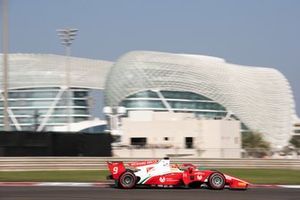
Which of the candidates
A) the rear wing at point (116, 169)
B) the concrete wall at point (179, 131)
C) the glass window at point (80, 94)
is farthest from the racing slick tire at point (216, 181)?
the glass window at point (80, 94)

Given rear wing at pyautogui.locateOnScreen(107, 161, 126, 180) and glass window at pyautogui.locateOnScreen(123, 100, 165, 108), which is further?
glass window at pyautogui.locateOnScreen(123, 100, 165, 108)

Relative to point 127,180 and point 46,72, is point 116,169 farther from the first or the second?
point 46,72

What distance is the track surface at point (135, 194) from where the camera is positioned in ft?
42.5

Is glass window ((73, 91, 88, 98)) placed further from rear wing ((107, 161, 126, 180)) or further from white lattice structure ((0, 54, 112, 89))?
rear wing ((107, 161, 126, 180))

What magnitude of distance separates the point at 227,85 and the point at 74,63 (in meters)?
43.3

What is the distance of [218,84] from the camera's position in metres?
131

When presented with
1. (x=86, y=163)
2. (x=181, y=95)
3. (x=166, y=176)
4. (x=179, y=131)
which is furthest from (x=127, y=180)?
(x=181, y=95)

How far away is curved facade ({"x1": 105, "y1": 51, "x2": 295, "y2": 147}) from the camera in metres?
126

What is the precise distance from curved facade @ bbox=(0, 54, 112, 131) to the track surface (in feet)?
389

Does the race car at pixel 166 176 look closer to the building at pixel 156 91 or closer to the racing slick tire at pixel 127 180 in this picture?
the racing slick tire at pixel 127 180

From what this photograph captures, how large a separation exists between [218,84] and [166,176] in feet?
381

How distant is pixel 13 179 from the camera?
18859 mm

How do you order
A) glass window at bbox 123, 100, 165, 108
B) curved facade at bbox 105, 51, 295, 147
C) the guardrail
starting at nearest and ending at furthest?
the guardrail → glass window at bbox 123, 100, 165, 108 → curved facade at bbox 105, 51, 295, 147

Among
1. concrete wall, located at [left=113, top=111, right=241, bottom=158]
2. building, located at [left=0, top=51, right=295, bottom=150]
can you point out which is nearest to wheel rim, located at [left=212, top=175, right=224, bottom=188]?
concrete wall, located at [left=113, top=111, right=241, bottom=158]
